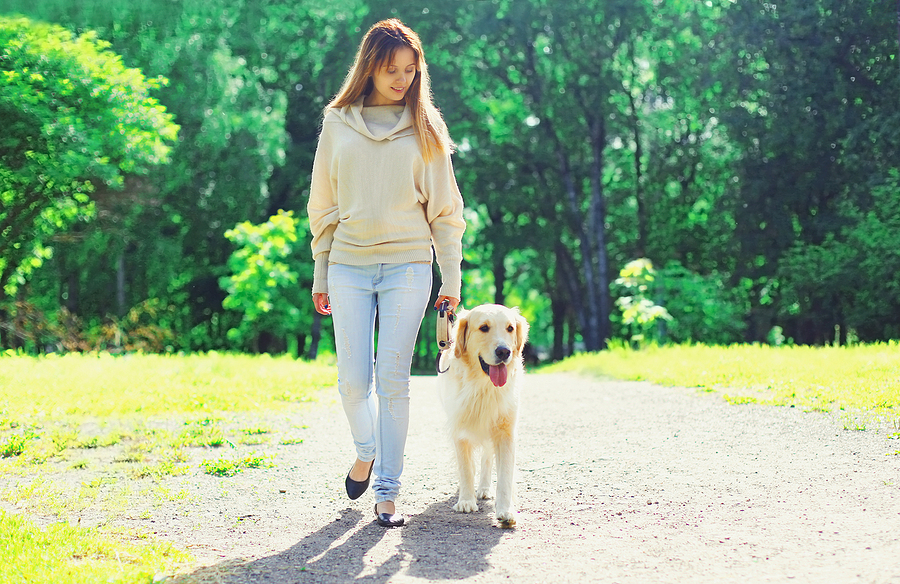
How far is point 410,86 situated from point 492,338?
139 cm

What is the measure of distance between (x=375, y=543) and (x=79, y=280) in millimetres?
24325

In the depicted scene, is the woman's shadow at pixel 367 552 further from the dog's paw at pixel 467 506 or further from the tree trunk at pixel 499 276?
the tree trunk at pixel 499 276

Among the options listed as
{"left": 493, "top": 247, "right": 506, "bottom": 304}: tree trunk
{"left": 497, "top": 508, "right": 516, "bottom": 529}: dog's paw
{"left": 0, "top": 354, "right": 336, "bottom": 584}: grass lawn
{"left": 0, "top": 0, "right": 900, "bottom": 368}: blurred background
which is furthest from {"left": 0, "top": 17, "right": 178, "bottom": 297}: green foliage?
{"left": 493, "top": 247, "right": 506, "bottom": 304}: tree trunk

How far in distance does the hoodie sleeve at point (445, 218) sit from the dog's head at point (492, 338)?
0.29 metres

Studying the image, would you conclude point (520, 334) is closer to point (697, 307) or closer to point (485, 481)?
point (485, 481)

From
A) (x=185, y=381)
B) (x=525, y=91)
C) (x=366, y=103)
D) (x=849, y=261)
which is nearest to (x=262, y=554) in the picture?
(x=366, y=103)

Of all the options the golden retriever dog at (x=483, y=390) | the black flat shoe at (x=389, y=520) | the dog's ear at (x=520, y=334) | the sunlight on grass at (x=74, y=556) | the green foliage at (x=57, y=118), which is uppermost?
the green foliage at (x=57, y=118)

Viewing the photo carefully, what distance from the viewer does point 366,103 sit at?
4105 mm

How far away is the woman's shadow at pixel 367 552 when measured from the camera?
10.2 ft

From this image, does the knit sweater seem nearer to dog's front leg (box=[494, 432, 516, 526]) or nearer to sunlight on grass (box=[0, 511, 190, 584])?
dog's front leg (box=[494, 432, 516, 526])

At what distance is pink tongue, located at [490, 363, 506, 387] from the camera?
4.12 metres

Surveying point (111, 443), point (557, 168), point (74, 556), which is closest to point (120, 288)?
point (557, 168)

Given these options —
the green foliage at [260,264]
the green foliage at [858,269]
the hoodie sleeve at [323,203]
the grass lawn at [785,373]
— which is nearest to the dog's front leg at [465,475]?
the hoodie sleeve at [323,203]

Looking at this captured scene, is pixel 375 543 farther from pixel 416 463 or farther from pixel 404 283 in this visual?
pixel 416 463
